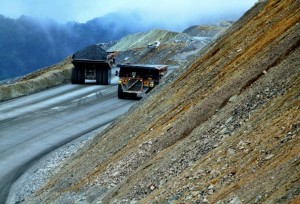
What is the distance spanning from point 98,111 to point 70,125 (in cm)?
337

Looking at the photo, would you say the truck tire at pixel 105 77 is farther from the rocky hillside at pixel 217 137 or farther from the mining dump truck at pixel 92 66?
the rocky hillside at pixel 217 137

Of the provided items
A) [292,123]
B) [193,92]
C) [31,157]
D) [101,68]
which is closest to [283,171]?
[292,123]

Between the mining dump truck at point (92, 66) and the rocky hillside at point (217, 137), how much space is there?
67.3 ft

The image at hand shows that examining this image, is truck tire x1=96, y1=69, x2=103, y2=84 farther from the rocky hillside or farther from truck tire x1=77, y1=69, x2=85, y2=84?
the rocky hillside

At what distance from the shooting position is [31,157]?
20375 mm

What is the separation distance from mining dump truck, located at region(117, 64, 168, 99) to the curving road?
81 centimetres

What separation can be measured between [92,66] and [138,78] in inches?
346

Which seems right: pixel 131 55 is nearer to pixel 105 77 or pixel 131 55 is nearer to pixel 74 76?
pixel 74 76

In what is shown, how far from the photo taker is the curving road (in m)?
20.2

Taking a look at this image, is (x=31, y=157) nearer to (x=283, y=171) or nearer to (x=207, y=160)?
(x=207, y=160)

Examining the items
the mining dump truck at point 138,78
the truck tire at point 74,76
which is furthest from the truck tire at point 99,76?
the mining dump truck at point 138,78

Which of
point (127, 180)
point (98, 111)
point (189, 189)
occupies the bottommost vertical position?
point (98, 111)

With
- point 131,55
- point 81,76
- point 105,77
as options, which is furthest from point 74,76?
point 131,55

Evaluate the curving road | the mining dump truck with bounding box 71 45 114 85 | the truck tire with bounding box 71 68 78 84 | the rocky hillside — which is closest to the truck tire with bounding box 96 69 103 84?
the mining dump truck with bounding box 71 45 114 85
